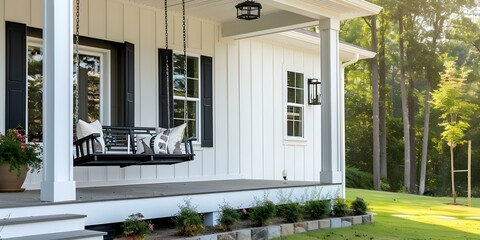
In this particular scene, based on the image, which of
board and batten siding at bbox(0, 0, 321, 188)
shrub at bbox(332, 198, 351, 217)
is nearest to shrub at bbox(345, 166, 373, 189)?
board and batten siding at bbox(0, 0, 321, 188)

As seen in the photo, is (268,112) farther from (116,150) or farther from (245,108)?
(116,150)

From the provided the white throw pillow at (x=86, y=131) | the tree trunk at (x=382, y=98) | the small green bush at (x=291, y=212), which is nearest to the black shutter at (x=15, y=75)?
the white throw pillow at (x=86, y=131)

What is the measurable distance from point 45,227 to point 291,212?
3.43 m

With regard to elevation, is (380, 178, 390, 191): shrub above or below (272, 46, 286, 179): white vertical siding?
below

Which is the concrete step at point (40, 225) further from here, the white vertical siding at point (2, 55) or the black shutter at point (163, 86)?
the black shutter at point (163, 86)

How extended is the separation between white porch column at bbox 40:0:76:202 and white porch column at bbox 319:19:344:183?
4.40 meters

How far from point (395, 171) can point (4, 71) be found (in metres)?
23.7

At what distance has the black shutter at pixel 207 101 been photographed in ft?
31.3

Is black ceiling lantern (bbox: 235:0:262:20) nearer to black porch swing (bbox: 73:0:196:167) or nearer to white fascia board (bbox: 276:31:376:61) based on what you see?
black porch swing (bbox: 73:0:196:167)

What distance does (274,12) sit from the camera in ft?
31.0

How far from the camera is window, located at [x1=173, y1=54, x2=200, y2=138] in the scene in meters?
9.20

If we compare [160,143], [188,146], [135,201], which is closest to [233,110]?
[188,146]

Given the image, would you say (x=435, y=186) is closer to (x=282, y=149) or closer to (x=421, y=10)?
(x=421, y=10)

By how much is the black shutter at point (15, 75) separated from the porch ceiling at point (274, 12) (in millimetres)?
2033
